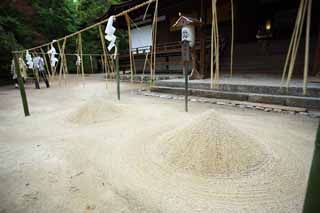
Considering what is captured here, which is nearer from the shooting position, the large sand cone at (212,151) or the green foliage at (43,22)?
the large sand cone at (212,151)

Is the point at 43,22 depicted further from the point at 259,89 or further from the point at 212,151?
the point at 212,151

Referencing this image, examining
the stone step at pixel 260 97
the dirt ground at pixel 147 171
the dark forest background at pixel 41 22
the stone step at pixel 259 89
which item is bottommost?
the dirt ground at pixel 147 171

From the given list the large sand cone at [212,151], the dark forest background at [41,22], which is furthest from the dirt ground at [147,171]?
the dark forest background at [41,22]

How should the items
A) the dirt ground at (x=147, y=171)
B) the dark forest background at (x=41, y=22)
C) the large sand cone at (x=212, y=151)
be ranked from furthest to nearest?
the dark forest background at (x=41, y=22)
the large sand cone at (x=212, y=151)
the dirt ground at (x=147, y=171)

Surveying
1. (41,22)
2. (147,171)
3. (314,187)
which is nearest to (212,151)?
(147,171)

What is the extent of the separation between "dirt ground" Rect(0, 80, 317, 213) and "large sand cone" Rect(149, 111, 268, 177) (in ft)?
0.04

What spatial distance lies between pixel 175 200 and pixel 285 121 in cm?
269

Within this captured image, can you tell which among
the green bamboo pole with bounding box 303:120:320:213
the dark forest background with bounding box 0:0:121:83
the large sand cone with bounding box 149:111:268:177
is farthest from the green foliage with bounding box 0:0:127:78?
the green bamboo pole with bounding box 303:120:320:213

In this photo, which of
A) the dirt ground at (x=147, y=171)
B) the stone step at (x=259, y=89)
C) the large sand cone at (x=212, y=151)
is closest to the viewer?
the dirt ground at (x=147, y=171)

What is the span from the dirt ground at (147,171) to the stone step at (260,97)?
677 mm

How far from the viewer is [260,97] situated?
13.7ft

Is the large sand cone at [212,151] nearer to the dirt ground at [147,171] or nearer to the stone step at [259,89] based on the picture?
the dirt ground at [147,171]

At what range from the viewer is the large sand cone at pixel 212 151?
177 centimetres

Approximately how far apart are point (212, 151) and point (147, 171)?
709 millimetres
